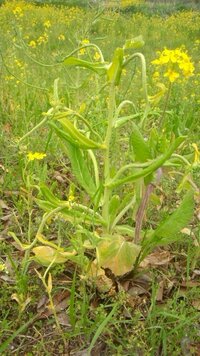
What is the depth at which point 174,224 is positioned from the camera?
1.50 metres

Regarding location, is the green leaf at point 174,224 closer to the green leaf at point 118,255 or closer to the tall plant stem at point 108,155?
the green leaf at point 118,255

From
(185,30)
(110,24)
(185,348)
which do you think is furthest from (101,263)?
(185,30)

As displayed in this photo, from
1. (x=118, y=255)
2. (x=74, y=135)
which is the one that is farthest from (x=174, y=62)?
(x=118, y=255)

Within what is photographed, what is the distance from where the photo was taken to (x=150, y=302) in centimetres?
153

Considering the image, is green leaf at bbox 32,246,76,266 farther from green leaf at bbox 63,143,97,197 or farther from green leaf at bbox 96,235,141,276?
green leaf at bbox 63,143,97,197

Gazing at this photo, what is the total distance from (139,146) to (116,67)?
9.6 inches

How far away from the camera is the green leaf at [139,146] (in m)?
1.39

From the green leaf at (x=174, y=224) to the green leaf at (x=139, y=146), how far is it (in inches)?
7.0

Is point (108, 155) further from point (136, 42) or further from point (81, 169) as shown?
point (136, 42)

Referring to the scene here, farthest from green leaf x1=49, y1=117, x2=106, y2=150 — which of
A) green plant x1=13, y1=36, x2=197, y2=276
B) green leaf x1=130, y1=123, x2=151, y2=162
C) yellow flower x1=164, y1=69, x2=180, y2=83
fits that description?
yellow flower x1=164, y1=69, x2=180, y2=83

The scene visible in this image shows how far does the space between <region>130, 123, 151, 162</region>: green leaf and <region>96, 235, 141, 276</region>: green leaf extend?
273 millimetres

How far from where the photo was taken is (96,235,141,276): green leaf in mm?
1493

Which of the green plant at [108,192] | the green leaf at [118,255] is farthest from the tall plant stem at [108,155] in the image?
the green leaf at [118,255]

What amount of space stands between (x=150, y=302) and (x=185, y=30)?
9.13 metres
